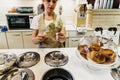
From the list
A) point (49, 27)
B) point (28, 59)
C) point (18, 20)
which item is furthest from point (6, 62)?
point (18, 20)

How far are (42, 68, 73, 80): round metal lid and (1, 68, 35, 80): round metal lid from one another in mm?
103

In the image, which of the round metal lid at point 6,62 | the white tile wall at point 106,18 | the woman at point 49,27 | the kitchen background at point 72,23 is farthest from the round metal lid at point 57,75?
the white tile wall at point 106,18

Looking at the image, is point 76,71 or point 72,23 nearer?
point 76,71

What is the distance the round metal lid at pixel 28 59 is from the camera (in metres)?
1.05

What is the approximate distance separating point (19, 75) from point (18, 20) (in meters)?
1.85

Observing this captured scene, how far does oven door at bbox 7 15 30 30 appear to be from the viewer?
2.54 m

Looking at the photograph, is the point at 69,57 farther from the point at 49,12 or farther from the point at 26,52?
the point at 49,12

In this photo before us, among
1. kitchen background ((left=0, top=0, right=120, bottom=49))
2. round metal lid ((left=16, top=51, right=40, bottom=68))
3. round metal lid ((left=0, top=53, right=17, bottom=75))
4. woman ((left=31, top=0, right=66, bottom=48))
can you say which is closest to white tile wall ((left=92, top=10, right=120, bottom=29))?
kitchen background ((left=0, top=0, right=120, bottom=49))

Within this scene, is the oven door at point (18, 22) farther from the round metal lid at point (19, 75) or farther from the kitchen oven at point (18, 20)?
the round metal lid at point (19, 75)

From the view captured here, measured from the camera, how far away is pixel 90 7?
261 cm

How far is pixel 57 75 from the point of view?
3.25 ft

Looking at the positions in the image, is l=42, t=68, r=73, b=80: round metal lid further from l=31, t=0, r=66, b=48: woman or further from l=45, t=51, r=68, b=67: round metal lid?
l=31, t=0, r=66, b=48: woman

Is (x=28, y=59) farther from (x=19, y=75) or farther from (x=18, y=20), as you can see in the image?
(x=18, y=20)

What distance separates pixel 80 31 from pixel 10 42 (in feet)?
4.84
